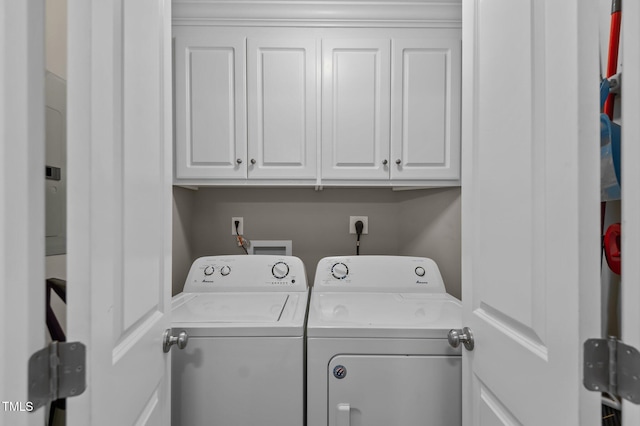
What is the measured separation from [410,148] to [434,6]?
724 mm

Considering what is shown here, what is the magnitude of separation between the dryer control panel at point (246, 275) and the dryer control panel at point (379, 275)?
13 cm

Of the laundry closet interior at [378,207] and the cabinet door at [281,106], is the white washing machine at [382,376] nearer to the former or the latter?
the laundry closet interior at [378,207]

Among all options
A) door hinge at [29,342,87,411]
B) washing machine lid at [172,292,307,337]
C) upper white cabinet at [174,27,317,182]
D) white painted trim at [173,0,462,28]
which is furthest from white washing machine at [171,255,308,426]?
white painted trim at [173,0,462,28]

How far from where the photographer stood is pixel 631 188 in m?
0.46

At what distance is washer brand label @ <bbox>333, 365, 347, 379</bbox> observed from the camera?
111 cm

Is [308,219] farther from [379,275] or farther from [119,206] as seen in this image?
[119,206]

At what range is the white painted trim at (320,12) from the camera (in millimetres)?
1592

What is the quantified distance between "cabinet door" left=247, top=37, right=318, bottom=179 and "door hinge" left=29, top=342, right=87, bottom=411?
121 cm

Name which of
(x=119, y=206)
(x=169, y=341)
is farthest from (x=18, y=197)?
(x=169, y=341)

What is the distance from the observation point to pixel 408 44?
5.27 ft

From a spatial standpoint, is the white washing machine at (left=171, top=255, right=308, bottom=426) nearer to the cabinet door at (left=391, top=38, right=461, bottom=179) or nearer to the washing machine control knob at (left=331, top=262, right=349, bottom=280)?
the washing machine control knob at (left=331, top=262, right=349, bottom=280)

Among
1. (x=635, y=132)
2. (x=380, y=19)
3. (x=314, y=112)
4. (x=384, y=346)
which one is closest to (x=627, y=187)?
(x=635, y=132)

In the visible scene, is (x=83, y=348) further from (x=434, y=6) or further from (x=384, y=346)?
(x=434, y=6)

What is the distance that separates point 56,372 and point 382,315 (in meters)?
1.01
